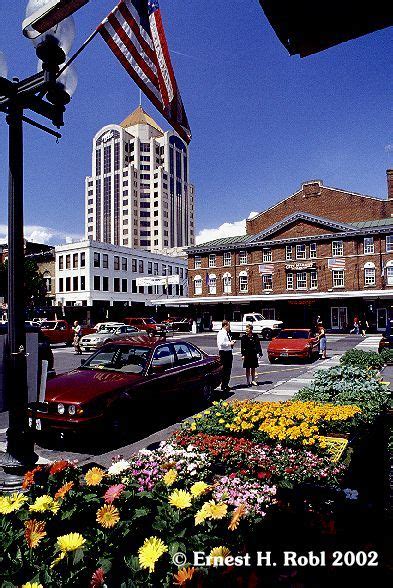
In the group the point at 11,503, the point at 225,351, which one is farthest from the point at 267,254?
the point at 11,503

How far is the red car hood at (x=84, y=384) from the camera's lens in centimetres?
657

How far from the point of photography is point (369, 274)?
4369 centimetres

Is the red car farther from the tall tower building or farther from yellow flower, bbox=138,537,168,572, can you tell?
the tall tower building

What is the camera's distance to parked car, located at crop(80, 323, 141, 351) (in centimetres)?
2600

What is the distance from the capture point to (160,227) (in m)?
115

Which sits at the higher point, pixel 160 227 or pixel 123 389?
pixel 160 227

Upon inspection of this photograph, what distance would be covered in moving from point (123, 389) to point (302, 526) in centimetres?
506

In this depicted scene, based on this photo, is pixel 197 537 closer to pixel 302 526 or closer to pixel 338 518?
pixel 302 526

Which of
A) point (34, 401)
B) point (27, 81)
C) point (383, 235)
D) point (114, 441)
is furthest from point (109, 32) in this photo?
point (383, 235)

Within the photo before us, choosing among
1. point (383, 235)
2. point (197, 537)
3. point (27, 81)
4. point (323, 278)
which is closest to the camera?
point (197, 537)

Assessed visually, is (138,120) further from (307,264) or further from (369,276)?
(369,276)

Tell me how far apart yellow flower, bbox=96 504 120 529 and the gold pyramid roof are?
131m

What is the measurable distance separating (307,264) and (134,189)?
258ft

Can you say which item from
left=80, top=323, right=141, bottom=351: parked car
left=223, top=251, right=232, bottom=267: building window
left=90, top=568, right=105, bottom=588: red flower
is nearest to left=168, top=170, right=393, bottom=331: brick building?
left=223, top=251, right=232, bottom=267: building window
